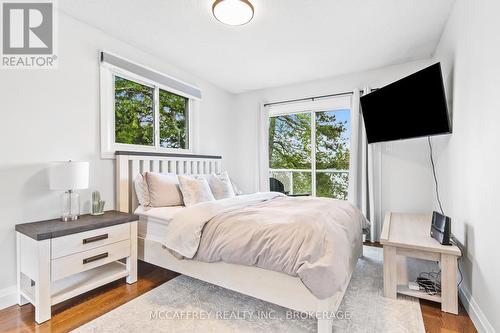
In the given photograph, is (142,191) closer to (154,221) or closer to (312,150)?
(154,221)

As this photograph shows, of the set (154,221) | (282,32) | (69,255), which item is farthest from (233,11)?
(69,255)

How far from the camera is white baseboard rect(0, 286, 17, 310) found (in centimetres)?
194

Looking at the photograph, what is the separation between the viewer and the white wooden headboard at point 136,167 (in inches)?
106

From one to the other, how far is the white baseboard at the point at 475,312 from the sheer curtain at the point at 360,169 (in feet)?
5.02

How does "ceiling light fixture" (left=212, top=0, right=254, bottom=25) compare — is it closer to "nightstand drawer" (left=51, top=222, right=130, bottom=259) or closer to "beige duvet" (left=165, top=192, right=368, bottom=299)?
"beige duvet" (left=165, top=192, right=368, bottom=299)

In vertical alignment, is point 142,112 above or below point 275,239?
above

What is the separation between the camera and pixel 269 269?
1654 mm

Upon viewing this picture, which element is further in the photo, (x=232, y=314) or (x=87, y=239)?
(x=87, y=239)

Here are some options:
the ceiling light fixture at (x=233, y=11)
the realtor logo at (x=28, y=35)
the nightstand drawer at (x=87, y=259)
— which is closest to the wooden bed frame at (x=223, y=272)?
the nightstand drawer at (x=87, y=259)

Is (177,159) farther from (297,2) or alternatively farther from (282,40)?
(297,2)

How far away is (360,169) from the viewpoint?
3631 millimetres

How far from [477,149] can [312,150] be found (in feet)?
8.12

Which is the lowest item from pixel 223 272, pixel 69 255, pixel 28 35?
pixel 223 272

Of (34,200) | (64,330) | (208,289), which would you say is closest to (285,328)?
(208,289)
